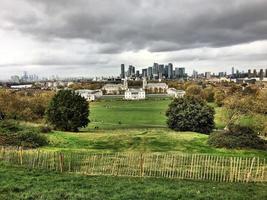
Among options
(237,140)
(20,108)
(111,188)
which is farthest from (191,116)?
(111,188)

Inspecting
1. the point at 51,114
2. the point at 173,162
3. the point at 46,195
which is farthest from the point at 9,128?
the point at 46,195

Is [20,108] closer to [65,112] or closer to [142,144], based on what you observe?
[65,112]

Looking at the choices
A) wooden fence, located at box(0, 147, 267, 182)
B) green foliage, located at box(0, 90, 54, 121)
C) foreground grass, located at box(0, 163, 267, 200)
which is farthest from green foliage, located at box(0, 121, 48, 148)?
green foliage, located at box(0, 90, 54, 121)

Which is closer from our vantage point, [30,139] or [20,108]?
[30,139]

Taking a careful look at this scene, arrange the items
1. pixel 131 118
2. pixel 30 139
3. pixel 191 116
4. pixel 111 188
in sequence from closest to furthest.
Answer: pixel 111 188 → pixel 30 139 → pixel 191 116 → pixel 131 118

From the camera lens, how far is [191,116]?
61.4 m

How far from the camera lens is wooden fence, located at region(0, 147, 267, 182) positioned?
2227 centimetres

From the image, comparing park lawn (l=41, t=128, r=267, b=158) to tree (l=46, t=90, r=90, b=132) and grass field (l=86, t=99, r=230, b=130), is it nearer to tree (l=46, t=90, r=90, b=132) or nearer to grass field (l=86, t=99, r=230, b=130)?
tree (l=46, t=90, r=90, b=132)

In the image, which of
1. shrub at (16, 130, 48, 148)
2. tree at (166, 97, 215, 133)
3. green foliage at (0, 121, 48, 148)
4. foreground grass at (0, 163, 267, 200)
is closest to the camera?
foreground grass at (0, 163, 267, 200)

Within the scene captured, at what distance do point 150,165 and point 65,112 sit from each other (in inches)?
1452

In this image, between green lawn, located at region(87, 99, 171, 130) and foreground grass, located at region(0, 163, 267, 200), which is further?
green lawn, located at region(87, 99, 171, 130)

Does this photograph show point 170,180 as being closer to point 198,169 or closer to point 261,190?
point 198,169

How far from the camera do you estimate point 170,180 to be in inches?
852

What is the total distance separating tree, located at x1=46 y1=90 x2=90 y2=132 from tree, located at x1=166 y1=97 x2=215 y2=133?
15.6m
